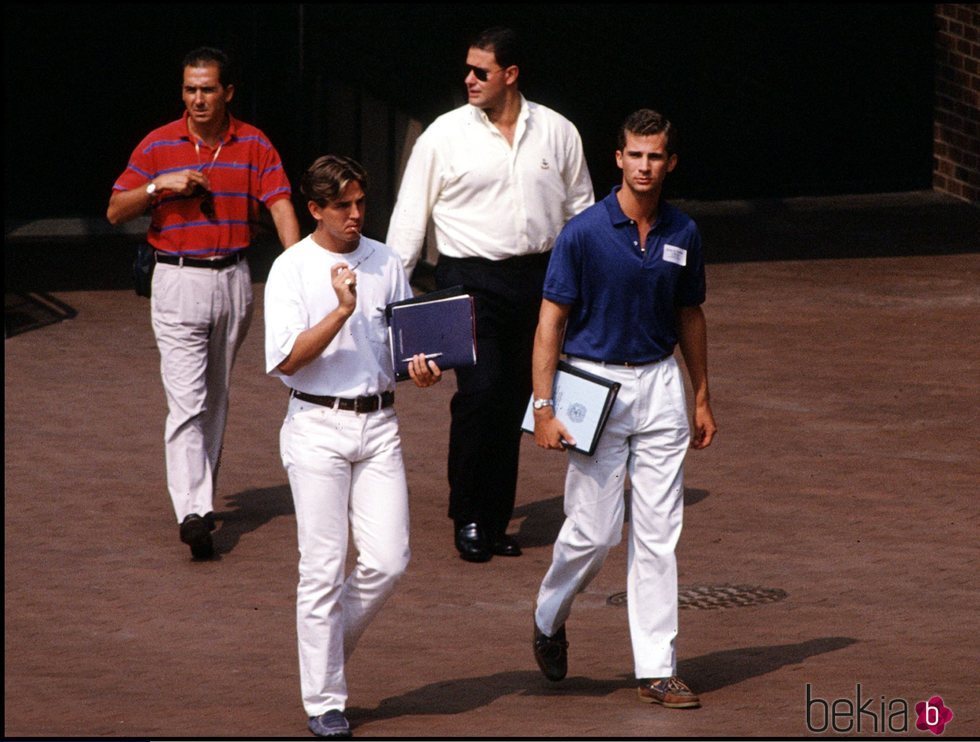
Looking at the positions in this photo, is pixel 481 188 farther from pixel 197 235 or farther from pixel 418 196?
pixel 197 235

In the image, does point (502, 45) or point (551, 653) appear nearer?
point (551, 653)

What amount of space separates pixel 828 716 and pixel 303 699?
5.59 feet

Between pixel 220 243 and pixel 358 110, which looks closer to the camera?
pixel 220 243

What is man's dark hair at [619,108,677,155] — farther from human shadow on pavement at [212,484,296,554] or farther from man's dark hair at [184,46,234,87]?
human shadow on pavement at [212,484,296,554]

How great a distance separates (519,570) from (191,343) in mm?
1772

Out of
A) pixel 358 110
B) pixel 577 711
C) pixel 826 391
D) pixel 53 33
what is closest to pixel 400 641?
pixel 577 711

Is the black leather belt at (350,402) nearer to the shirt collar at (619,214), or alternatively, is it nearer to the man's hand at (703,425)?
the shirt collar at (619,214)

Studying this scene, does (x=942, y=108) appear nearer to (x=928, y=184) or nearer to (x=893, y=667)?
(x=928, y=184)

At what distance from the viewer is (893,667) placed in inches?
290

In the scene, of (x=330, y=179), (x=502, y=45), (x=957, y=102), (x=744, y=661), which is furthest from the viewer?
(x=957, y=102)

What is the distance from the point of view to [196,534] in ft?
29.5

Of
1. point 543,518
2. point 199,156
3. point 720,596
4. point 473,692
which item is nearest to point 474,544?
point 543,518

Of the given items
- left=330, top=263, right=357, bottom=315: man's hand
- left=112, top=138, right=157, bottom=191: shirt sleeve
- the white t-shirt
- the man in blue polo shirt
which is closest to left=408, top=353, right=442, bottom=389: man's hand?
the white t-shirt

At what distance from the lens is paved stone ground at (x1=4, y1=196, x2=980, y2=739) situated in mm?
6977
